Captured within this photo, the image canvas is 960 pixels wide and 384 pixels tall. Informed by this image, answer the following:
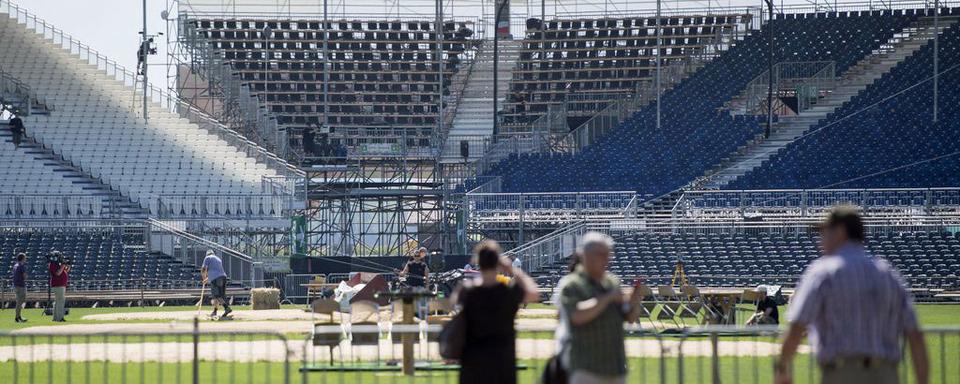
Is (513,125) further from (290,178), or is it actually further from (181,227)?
(181,227)

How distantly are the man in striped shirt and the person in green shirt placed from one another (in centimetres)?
144

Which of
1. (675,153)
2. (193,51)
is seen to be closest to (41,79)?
(193,51)

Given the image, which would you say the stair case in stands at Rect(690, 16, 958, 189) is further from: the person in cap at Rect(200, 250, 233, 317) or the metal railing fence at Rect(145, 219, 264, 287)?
the person in cap at Rect(200, 250, 233, 317)

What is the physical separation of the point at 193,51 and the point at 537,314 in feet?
132

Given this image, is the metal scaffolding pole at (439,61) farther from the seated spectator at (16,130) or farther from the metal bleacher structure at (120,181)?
the seated spectator at (16,130)

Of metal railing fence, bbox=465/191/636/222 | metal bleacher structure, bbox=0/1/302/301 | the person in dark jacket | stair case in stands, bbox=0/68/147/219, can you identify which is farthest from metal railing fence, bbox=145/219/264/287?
the person in dark jacket

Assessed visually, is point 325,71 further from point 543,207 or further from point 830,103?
point 543,207

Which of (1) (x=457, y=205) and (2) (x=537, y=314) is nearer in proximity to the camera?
(2) (x=537, y=314)

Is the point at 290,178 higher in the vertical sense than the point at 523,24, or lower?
lower

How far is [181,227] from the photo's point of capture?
48000 mm

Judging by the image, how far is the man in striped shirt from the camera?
9828 mm

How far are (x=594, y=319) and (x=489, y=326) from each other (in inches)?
39.6

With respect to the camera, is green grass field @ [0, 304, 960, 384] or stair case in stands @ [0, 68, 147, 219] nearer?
green grass field @ [0, 304, 960, 384]

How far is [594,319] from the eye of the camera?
11.1m
